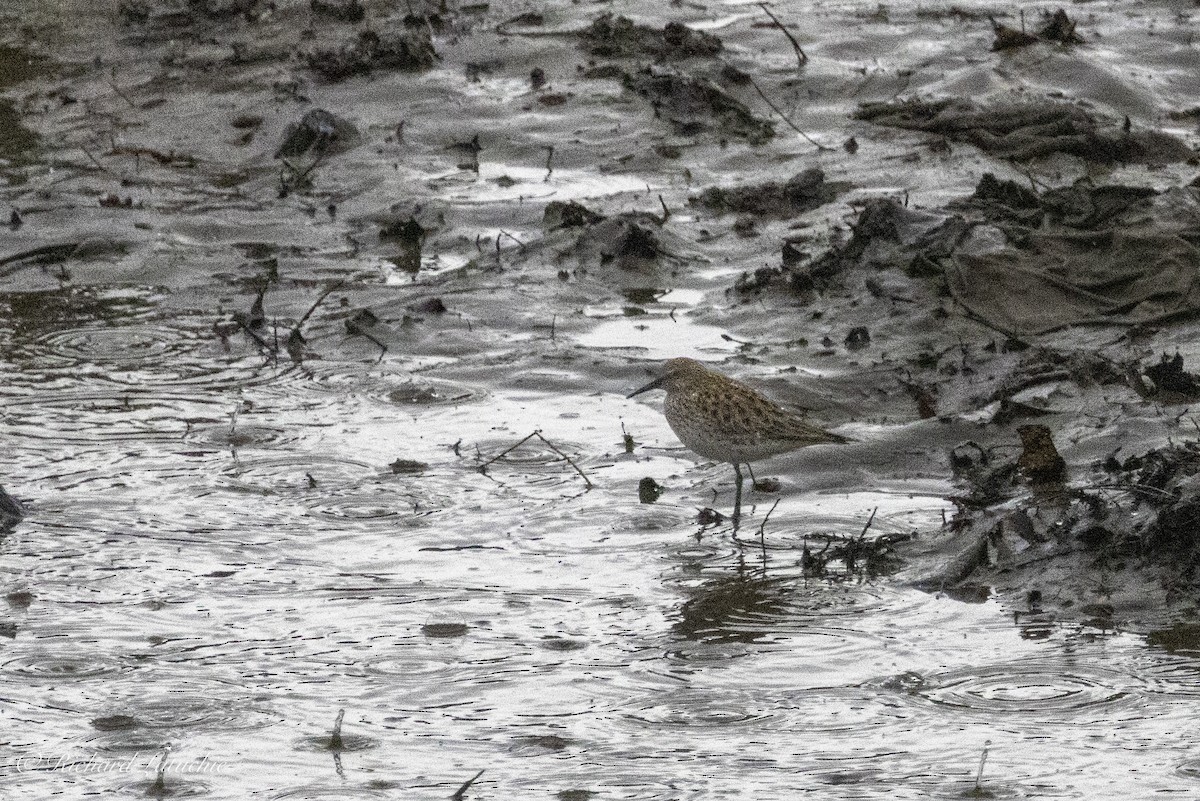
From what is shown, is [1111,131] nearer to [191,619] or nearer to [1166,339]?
[1166,339]

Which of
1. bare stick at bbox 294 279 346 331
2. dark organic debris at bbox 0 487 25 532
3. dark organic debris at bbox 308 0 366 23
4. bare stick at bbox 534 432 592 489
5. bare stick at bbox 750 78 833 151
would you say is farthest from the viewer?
dark organic debris at bbox 308 0 366 23

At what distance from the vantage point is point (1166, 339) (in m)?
9.91

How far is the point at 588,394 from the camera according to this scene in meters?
10.3

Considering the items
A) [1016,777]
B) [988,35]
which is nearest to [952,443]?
[1016,777]

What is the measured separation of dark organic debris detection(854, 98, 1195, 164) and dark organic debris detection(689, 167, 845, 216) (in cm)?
122

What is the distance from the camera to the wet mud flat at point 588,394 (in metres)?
6.39

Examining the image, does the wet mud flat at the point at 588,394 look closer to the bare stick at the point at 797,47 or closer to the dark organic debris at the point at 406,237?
the dark organic debris at the point at 406,237

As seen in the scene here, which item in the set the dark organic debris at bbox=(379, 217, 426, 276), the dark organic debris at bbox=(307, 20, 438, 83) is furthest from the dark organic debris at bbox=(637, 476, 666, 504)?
the dark organic debris at bbox=(307, 20, 438, 83)

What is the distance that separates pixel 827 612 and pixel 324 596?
2.18m

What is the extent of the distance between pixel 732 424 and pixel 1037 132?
5806 millimetres

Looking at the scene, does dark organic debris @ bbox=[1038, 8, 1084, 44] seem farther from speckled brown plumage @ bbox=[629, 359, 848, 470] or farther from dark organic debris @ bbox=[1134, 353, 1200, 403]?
speckled brown plumage @ bbox=[629, 359, 848, 470]

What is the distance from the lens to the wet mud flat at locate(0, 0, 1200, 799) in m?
6.39

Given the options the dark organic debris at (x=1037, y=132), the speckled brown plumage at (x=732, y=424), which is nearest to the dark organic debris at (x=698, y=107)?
the dark organic debris at (x=1037, y=132)

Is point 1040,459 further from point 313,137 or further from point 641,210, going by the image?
point 313,137
